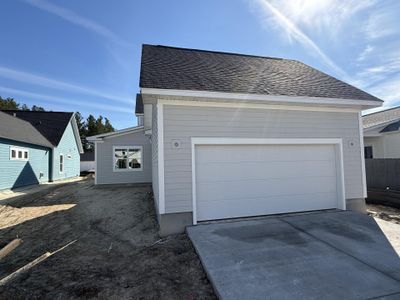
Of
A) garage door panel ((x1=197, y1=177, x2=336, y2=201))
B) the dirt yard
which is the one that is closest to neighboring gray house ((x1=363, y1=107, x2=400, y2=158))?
garage door panel ((x1=197, y1=177, x2=336, y2=201))

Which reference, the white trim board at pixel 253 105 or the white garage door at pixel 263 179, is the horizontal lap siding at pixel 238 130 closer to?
the white trim board at pixel 253 105

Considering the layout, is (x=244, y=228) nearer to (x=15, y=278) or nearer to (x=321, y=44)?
(x=15, y=278)

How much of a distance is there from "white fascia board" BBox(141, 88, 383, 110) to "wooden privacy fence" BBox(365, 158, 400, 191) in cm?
346

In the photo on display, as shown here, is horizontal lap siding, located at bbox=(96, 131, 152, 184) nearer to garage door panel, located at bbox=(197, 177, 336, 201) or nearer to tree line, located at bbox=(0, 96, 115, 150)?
garage door panel, located at bbox=(197, 177, 336, 201)

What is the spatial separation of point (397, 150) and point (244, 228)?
1259cm

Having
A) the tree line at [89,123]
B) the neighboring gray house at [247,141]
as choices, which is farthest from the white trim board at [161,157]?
the tree line at [89,123]

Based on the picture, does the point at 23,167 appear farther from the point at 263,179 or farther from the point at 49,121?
the point at 263,179

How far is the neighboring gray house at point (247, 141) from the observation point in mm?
5543

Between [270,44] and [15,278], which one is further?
[270,44]

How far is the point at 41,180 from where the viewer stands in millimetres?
17891

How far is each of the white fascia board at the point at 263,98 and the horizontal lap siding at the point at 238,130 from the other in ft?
1.14

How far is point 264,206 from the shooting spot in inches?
246

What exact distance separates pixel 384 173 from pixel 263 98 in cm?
673

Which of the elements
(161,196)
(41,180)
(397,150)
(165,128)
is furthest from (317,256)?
(41,180)
